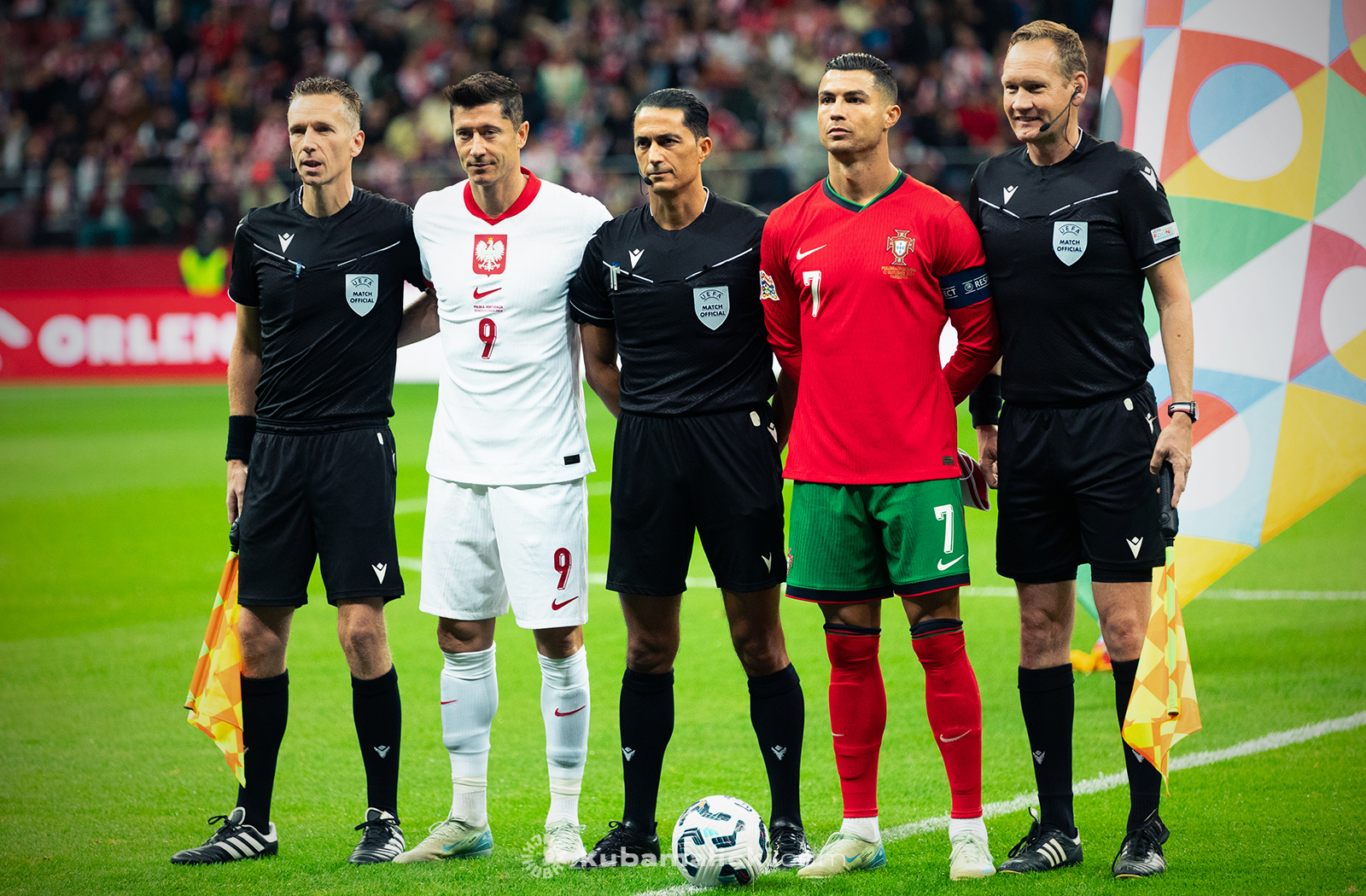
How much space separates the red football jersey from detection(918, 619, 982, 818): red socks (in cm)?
49

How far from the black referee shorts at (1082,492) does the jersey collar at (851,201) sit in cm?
80

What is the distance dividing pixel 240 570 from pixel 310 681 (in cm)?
261

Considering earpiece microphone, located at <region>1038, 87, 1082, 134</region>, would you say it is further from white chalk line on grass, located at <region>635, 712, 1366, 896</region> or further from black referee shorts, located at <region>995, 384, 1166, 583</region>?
white chalk line on grass, located at <region>635, 712, 1366, 896</region>

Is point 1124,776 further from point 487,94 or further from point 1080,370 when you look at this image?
point 487,94

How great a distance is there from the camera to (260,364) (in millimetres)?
5012

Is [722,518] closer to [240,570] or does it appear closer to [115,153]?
[240,570]

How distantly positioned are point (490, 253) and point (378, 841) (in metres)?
2.01

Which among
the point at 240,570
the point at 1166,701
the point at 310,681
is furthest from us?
the point at 310,681

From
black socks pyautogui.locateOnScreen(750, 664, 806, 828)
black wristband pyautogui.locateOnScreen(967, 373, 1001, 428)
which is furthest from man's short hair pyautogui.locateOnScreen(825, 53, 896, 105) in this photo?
black socks pyautogui.locateOnScreen(750, 664, 806, 828)

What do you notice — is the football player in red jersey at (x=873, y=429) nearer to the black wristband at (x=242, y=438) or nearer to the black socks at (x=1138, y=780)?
the black socks at (x=1138, y=780)

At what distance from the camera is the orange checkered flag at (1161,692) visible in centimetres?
413

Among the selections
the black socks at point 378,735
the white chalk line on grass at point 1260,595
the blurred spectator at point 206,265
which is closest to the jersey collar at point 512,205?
the black socks at point 378,735

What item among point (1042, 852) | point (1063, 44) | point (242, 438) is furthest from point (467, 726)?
point (1063, 44)

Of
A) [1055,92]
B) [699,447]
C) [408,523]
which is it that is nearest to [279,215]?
[699,447]
